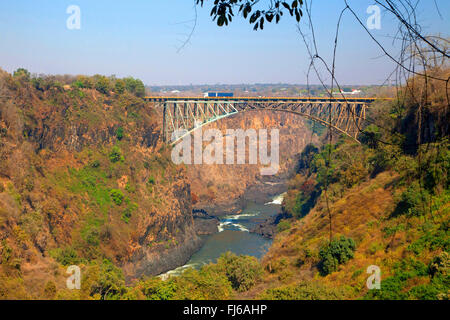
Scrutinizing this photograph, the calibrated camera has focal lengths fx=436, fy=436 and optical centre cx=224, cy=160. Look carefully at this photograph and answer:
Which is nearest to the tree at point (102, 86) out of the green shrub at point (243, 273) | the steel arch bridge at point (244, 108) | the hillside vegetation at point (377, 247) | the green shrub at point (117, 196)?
the steel arch bridge at point (244, 108)

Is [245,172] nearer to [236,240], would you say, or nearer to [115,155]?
[236,240]

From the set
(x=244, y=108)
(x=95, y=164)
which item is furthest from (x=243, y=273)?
(x=244, y=108)

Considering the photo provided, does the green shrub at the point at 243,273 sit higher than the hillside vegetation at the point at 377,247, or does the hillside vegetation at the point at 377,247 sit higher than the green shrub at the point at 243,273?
the hillside vegetation at the point at 377,247

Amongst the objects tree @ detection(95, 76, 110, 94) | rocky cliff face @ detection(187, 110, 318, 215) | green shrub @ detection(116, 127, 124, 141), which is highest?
tree @ detection(95, 76, 110, 94)

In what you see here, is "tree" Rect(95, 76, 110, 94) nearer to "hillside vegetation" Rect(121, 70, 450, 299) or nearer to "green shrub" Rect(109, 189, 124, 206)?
"green shrub" Rect(109, 189, 124, 206)

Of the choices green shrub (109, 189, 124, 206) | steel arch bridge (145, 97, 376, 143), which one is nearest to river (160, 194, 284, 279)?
green shrub (109, 189, 124, 206)

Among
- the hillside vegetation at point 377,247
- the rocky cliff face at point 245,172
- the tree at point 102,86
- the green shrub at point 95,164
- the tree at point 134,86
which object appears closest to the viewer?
the hillside vegetation at point 377,247

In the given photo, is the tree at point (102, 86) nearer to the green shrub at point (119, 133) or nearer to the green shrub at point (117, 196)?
the green shrub at point (119, 133)
